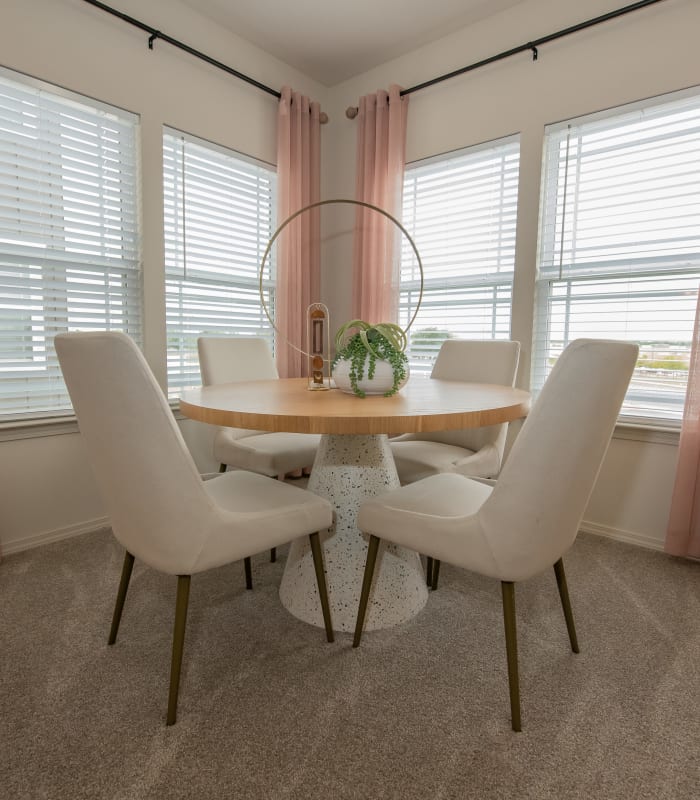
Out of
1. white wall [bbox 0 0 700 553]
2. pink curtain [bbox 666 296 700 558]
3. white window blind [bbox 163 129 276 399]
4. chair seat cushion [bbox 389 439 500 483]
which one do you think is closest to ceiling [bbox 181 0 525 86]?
white wall [bbox 0 0 700 553]

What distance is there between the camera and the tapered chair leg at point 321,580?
1.52 m

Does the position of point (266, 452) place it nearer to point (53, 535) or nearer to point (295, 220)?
point (53, 535)

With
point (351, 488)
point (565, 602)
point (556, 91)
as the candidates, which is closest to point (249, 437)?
point (351, 488)

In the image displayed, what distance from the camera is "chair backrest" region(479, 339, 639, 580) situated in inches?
42.8

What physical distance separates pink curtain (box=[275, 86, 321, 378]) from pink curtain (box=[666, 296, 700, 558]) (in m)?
2.23

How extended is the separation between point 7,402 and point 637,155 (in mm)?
3190

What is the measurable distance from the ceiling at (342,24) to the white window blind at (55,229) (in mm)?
947

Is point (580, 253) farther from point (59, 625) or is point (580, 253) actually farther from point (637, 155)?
point (59, 625)

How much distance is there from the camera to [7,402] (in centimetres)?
232

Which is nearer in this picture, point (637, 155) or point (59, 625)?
point (59, 625)

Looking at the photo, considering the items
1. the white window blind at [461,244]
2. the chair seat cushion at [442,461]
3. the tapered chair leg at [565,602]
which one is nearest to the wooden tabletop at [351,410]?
the chair seat cushion at [442,461]

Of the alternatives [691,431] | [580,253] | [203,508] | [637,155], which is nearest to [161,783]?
[203,508]

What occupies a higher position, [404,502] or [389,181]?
[389,181]

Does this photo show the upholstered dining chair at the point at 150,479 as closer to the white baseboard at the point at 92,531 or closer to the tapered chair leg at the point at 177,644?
the tapered chair leg at the point at 177,644
